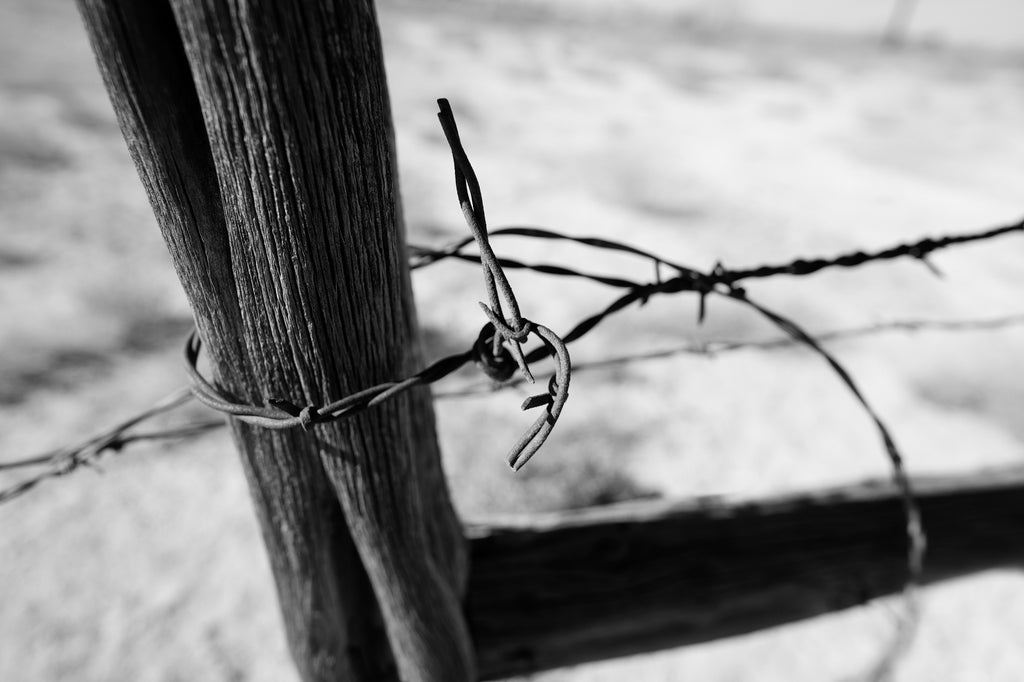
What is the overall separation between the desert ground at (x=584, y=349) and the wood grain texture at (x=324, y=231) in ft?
3.03

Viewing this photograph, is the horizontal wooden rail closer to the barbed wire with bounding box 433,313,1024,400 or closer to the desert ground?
the desert ground

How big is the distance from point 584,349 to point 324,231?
240 centimetres

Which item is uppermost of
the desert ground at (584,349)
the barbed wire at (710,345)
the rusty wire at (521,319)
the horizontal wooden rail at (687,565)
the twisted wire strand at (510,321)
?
the twisted wire strand at (510,321)

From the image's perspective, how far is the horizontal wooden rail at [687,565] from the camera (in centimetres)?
113

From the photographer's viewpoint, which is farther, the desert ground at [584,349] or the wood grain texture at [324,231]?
the desert ground at [584,349]

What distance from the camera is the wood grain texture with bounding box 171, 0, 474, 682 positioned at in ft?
1.70

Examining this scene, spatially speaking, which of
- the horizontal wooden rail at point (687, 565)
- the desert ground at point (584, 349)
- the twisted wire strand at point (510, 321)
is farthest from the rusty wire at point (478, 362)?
the desert ground at point (584, 349)

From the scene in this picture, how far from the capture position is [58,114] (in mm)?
4926

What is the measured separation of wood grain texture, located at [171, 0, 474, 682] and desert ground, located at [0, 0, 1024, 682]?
0.92 metres

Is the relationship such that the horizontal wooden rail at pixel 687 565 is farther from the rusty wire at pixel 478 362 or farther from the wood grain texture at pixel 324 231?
the rusty wire at pixel 478 362

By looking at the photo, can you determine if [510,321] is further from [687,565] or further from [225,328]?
[687,565]

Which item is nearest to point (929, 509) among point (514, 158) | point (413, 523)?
point (413, 523)

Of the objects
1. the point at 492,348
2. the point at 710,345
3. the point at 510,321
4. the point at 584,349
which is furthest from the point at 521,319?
the point at 584,349

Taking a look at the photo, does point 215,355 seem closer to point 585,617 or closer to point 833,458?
point 585,617
